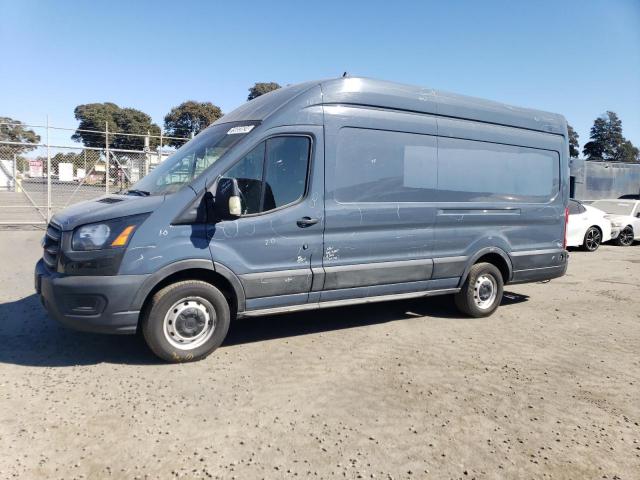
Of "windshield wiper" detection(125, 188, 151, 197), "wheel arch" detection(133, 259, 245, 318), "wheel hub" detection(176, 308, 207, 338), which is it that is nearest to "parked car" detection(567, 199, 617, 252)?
"wheel arch" detection(133, 259, 245, 318)

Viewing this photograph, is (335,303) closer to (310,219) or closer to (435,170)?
(310,219)

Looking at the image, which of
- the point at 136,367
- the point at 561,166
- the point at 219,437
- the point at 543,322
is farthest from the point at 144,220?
the point at 561,166

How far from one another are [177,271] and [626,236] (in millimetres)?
14860

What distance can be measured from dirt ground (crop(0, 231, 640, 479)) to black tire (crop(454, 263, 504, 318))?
9.1 inches

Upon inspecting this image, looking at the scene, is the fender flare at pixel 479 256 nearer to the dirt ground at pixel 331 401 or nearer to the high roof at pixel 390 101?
the dirt ground at pixel 331 401

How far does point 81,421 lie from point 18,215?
15995mm

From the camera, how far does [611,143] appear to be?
78562 millimetres

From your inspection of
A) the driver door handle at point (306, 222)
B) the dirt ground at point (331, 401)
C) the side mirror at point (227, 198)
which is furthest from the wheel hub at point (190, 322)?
the driver door handle at point (306, 222)

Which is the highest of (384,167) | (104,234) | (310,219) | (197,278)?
(384,167)

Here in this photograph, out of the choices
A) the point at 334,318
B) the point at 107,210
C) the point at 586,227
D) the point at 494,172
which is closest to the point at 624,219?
the point at 586,227

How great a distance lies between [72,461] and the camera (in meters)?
2.81

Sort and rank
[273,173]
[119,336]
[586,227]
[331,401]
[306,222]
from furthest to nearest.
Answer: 1. [586,227]
2. [119,336]
3. [306,222]
4. [273,173]
5. [331,401]

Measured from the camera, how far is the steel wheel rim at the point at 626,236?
14.7 m

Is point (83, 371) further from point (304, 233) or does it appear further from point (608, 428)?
point (608, 428)
